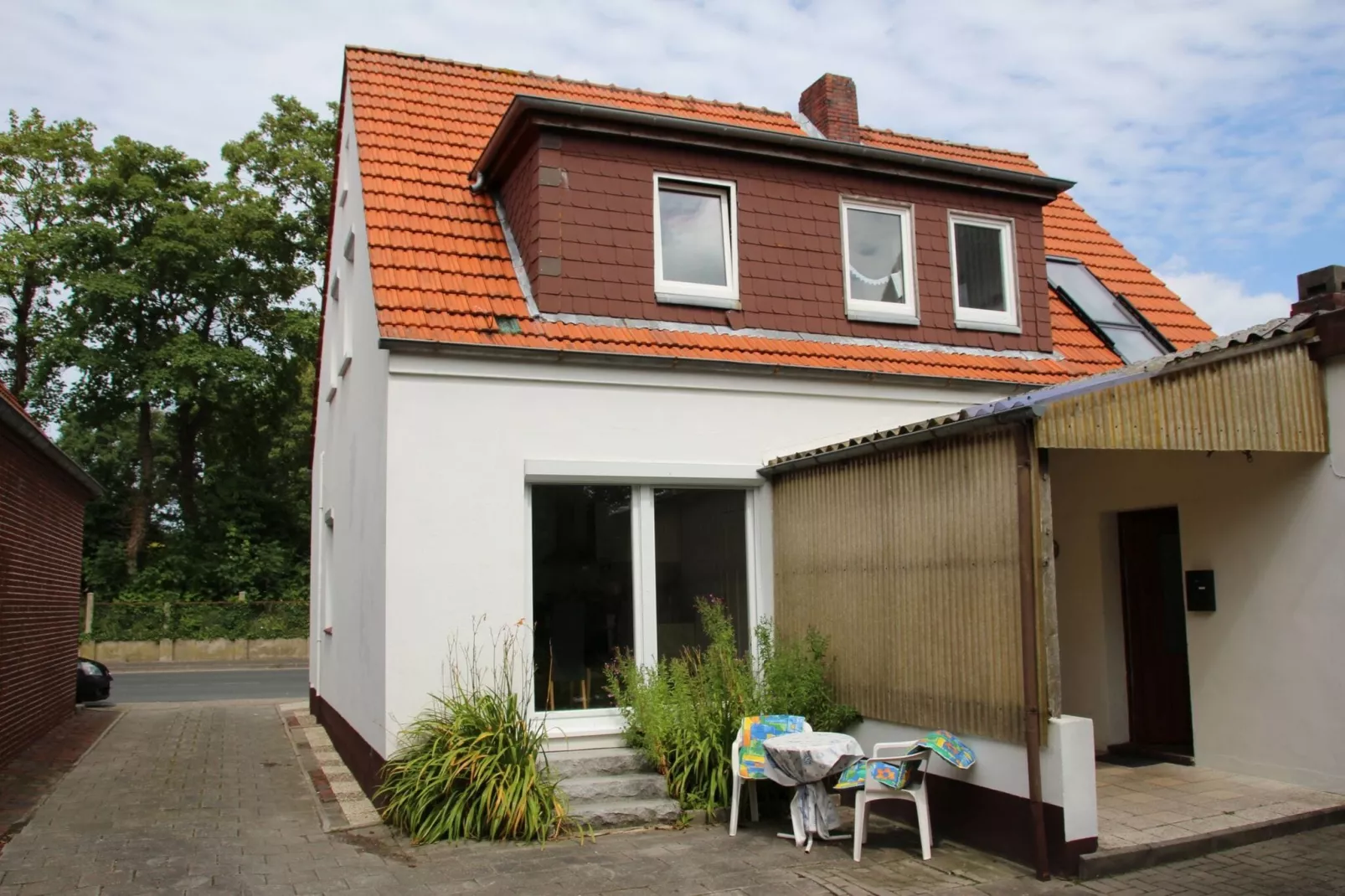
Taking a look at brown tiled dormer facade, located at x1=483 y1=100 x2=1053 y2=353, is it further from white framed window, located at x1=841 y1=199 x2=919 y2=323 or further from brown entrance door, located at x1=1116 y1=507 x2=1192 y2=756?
brown entrance door, located at x1=1116 y1=507 x2=1192 y2=756

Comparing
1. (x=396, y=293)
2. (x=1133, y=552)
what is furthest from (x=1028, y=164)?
(x=396, y=293)

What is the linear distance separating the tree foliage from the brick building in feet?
58.3

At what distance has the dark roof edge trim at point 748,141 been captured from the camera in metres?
10.0

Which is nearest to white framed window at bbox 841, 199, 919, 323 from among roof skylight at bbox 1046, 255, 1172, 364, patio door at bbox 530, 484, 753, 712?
roof skylight at bbox 1046, 255, 1172, 364

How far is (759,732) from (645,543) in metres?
2.05

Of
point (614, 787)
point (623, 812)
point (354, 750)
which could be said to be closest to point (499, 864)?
point (623, 812)

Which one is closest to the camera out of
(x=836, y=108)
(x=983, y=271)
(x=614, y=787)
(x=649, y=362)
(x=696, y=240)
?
(x=614, y=787)

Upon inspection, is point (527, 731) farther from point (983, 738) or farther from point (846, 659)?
point (983, 738)

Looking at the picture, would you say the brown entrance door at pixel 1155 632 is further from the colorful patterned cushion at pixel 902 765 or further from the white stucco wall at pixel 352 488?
the white stucco wall at pixel 352 488

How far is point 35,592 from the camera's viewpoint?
44.3 feet

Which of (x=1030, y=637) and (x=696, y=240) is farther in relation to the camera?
(x=696, y=240)

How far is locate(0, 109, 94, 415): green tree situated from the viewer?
3416 cm

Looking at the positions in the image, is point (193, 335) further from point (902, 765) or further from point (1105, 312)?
point (902, 765)

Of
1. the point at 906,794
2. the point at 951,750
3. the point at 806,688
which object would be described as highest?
the point at 806,688
